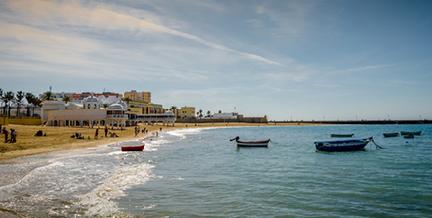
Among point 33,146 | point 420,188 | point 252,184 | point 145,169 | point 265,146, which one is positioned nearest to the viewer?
point 420,188

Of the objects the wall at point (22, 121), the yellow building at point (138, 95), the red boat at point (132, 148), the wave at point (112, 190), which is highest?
the yellow building at point (138, 95)

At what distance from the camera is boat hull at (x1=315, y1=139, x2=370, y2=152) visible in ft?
142

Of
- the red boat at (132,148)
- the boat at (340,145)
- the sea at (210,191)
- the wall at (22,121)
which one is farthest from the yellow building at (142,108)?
the sea at (210,191)

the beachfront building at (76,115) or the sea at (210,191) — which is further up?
the beachfront building at (76,115)

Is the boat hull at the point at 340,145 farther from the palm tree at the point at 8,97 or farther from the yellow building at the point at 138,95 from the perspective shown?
the yellow building at the point at 138,95

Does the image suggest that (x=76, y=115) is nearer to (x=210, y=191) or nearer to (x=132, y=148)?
(x=132, y=148)

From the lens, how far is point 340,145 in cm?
4359

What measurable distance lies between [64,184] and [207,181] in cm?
801

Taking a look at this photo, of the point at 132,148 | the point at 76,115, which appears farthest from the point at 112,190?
the point at 76,115

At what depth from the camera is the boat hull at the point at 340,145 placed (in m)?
43.2

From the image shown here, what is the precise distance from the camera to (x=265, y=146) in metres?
51.5

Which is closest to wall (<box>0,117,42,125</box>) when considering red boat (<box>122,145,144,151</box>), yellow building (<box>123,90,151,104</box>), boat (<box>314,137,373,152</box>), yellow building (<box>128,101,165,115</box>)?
yellow building (<box>128,101,165,115</box>)

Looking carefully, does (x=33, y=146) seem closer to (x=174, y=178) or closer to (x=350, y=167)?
(x=174, y=178)

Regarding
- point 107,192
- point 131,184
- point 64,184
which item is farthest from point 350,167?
point 64,184
